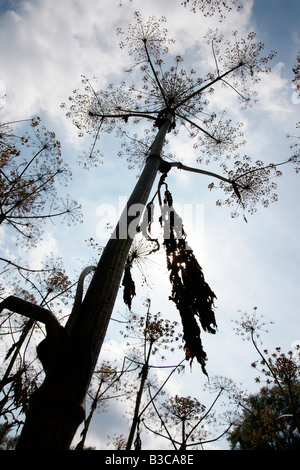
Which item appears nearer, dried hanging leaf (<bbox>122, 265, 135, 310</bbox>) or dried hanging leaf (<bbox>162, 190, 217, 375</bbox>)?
dried hanging leaf (<bbox>162, 190, 217, 375</bbox>)

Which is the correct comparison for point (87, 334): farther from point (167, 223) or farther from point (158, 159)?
point (158, 159)

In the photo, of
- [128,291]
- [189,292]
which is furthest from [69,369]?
[128,291]

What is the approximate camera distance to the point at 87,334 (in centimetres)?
196

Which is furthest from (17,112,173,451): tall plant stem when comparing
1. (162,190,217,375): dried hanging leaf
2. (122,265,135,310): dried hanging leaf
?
(122,265,135,310): dried hanging leaf

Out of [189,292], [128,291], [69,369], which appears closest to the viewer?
[69,369]

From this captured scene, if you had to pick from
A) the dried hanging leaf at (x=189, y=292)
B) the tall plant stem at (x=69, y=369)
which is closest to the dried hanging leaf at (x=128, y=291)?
the dried hanging leaf at (x=189, y=292)

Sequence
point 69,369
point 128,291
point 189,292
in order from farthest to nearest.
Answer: point 128,291
point 189,292
point 69,369

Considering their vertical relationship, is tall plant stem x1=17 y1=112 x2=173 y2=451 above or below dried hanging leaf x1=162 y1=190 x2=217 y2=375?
below

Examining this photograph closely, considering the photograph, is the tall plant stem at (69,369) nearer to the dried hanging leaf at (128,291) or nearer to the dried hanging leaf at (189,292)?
the dried hanging leaf at (189,292)

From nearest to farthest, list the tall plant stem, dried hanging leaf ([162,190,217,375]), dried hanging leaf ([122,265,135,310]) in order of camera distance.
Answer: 1. the tall plant stem
2. dried hanging leaf ([162,190,217,375])
3. dried hanging leaf ([122,265,135,310])

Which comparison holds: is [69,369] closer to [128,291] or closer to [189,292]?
[189,292]

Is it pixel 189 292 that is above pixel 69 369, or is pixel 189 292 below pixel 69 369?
above

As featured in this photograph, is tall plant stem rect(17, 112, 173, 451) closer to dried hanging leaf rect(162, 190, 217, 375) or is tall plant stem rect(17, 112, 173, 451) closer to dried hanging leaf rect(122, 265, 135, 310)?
dried hanging leaf rect(162, 190, 217, 375)
